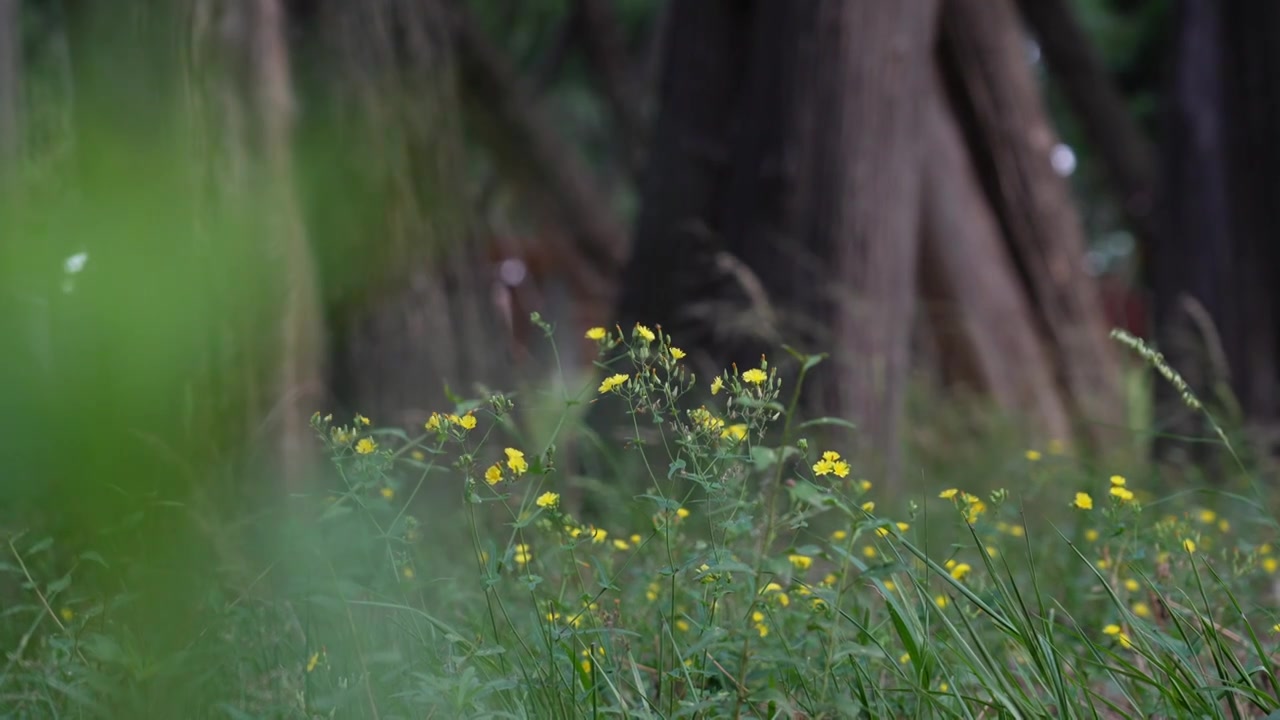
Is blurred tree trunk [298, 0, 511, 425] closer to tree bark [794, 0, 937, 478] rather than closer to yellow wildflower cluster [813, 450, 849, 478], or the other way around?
tree bark [794, 0, 937, 478]

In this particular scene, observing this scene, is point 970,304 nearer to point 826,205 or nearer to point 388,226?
point 826,205

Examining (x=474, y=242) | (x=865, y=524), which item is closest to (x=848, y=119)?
(x=474, y=242)

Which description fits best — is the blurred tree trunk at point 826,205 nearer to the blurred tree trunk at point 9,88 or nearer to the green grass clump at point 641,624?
the green grass clump at point 641,624

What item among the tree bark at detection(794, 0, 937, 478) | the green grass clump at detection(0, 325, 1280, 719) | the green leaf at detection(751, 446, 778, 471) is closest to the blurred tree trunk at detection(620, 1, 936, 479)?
the tree bark at detection(794, 0, 937, 478)

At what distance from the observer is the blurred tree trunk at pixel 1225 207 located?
6.04m

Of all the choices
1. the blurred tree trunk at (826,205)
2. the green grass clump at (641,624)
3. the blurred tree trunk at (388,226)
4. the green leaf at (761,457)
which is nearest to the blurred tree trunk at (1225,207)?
the blurred tree trunk at (826,205)

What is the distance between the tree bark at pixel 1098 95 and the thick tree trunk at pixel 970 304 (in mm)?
3535

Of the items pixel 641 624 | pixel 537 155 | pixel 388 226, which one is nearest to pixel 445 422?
pixel 641 624

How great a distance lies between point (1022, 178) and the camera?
6.86 metres

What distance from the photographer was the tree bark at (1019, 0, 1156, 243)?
9.70 metres

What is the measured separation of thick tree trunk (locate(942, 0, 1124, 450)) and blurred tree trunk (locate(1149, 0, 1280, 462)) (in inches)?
17.2

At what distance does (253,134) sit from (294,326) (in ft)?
2.13

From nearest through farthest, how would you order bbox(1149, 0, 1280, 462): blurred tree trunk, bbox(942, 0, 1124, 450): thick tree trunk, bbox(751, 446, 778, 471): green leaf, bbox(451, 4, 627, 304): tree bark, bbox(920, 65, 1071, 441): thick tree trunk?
1. bbox(751, 446, 778, 471): green leaf
2. bbox(1149, 0, 1280, 462): blurred tree trunk
3. bbox(920, 65, 1071, 441): thick tree trunk
4. bbox(942, 0, 1124, 450): thick tree trunk
5. bbox(451, 4, 627, 304): tree bark

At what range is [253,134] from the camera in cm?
404
